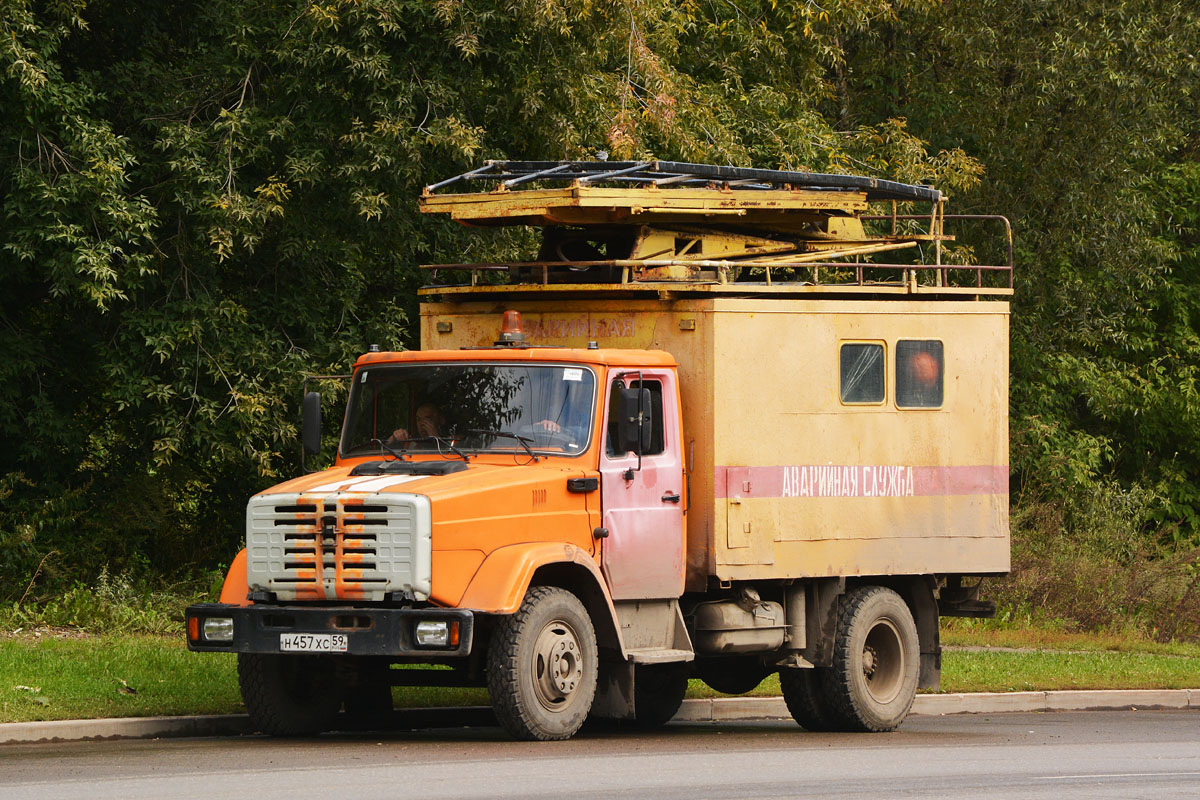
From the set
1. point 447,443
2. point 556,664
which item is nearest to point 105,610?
point 447,443

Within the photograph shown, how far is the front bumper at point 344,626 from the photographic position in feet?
36.6

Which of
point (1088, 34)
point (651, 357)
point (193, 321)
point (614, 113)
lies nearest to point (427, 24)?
point (614, 113)

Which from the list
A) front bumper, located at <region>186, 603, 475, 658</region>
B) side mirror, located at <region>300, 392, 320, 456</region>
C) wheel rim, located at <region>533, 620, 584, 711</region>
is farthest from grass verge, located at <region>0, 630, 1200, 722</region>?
wheel rim, located at <region>533, 620, 584, 711</region>

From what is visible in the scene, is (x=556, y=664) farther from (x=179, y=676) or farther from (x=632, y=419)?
(x=179, y=676)

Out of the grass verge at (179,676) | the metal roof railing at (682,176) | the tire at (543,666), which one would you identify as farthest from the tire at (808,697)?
the metal roof railing at (682,176)

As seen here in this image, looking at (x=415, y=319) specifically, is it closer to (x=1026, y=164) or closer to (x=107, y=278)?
(x=107, y=278)

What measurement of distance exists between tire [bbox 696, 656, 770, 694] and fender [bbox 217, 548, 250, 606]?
3997 mm

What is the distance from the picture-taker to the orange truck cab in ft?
37.9

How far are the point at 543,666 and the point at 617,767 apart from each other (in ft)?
3.44

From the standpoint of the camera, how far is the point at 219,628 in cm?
1182

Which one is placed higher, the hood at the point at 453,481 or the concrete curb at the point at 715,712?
the hood at the point at 453,481

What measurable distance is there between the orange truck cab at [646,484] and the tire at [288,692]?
0.07 feet

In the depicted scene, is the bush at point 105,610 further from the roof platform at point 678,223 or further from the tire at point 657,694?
the roof platform at point 678,223

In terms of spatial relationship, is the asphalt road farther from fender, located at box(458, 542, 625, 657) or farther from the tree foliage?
the tree foliage
